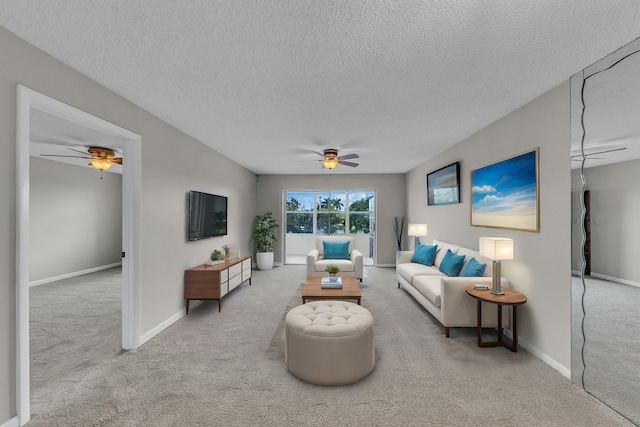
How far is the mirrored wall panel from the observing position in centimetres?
187

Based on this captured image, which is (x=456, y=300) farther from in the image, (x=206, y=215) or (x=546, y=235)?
(x=206, y=215)

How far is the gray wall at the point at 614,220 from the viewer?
1865mm

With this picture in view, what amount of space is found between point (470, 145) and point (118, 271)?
799 cm

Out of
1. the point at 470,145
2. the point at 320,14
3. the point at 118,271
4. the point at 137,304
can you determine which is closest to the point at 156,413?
the point at 137,304

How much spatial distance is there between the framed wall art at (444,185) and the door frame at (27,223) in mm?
4274

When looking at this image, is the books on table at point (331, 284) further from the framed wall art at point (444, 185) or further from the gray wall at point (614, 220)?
the gray wall at point (614, 220)

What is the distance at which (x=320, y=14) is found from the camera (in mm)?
1606

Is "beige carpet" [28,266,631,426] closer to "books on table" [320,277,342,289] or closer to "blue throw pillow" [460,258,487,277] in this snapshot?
"blue throw pillow" [460,258,487,277]

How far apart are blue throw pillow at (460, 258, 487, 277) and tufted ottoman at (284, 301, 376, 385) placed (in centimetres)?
176

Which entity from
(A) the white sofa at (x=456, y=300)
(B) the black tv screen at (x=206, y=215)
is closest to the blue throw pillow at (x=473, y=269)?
(A) the white sofa at (x=456, y=300)

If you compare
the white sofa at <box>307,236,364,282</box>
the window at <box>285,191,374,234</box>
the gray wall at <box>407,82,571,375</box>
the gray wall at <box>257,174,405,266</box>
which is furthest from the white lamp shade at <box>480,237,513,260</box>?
the window at <box>285,191,374,234</box>

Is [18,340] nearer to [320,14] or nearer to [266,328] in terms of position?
[266,328]

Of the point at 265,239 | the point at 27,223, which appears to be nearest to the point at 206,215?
the point at 27,223

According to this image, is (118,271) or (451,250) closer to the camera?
(451,250)
